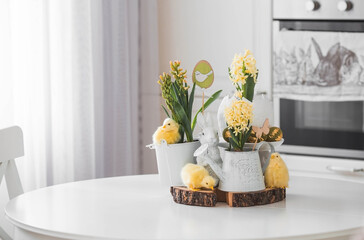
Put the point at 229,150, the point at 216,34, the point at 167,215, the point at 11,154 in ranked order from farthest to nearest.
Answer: the point at 216,34
the point at 11,154
the point at 229,150
the point at 167,215

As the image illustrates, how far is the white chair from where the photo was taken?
6.77ft

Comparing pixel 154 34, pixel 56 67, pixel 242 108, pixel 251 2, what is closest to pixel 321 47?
pixel 251 2

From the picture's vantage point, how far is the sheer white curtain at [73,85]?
2760 mm

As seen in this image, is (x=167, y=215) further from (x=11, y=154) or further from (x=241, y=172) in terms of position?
(x=11, y=154)

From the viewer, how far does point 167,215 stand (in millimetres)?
1636

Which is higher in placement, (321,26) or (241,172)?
(321,26)

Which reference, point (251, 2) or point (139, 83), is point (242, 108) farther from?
point (139, 83)

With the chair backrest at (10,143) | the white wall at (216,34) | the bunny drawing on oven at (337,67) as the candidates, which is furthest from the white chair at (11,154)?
the bunny drawing on oven at (337,67)

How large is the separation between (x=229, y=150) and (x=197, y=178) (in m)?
0.12

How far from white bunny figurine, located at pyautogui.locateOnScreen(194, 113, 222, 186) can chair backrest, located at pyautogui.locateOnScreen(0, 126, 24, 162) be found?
2.15 ft

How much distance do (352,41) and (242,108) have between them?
138 centimetres

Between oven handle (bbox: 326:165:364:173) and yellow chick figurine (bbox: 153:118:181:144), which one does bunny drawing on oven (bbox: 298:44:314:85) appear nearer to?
oven handle (bbox: 326:165:364:173)

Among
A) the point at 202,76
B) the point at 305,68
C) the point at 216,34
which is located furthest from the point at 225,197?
the point at 216,34

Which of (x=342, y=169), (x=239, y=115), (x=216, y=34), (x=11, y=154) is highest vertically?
(x=216, y=34)
